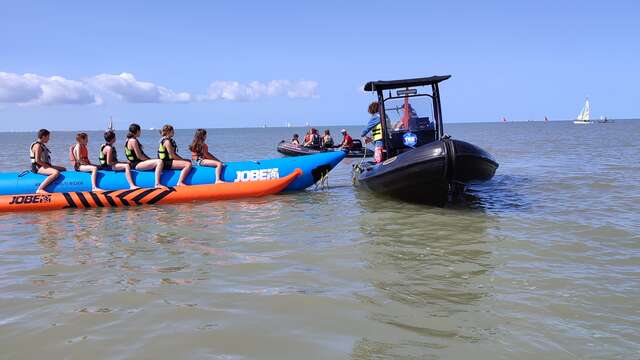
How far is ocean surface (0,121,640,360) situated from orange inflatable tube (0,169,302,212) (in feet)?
3.80

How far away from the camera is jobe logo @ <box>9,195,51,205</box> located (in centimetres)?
925

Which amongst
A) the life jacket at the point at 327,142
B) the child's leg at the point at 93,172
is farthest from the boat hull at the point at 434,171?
the life jacket at the point at 327,142

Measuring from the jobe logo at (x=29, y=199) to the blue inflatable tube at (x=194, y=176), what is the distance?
0.91 feet

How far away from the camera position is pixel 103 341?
3324 mm

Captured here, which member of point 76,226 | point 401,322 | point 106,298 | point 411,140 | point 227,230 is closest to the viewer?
point 401,322

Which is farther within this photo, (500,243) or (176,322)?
(500,243)

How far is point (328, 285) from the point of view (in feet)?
14.5

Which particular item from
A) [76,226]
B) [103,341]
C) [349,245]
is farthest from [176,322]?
[76,226]

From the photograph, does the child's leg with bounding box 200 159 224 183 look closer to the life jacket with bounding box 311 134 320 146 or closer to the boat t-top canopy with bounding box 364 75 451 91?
the boat t-top canopy with bounding box 364 75 451 91

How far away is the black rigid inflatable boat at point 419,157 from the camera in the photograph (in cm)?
747

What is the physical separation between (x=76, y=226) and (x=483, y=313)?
6148 millimetres

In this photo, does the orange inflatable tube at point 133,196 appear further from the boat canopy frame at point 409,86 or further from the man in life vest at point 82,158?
the boat canopy frame at point 409,86

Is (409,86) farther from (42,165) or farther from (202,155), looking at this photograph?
(42,165)

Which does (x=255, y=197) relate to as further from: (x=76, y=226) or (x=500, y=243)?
(x=500, y=243)
